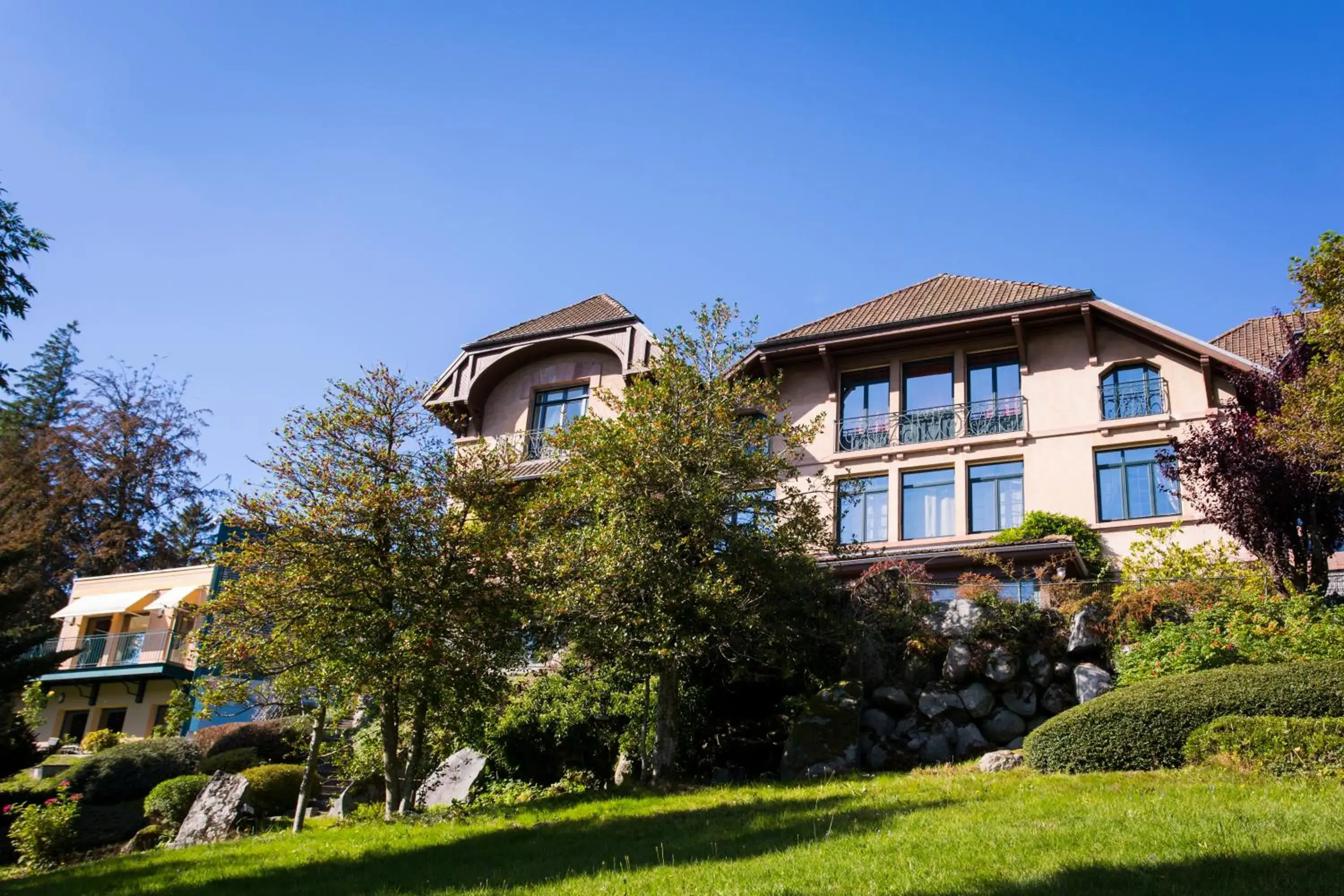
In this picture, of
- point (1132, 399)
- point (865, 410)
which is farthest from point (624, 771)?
point (1132, 399)

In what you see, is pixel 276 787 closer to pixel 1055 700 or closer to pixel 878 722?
pixel 878 722

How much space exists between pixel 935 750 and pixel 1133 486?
464 inches

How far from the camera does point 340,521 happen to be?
1538 cm

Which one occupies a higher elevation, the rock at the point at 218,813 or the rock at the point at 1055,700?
the rock at the point at 1055,700

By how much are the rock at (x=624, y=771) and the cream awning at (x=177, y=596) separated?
2285cm

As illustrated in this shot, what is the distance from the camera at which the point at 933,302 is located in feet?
95.1

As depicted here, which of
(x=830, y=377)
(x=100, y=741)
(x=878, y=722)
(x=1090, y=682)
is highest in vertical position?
(x=830, y=377)

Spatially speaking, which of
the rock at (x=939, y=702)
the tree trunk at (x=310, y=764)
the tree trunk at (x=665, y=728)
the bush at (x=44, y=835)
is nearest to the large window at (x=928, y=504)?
the rock at (x=939, y=702)

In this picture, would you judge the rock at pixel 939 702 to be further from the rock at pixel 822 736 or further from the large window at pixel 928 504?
the large window at pixel 928 504

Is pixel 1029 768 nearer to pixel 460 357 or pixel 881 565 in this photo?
pixel 881 565

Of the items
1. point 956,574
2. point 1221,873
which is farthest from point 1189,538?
point 1221,873

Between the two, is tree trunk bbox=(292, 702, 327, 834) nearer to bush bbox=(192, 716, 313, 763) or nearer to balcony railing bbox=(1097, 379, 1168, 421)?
bush bbox=(192, 716, 313, 763)

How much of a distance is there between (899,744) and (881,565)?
13.2 feet

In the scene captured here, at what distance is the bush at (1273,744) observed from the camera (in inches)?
455
